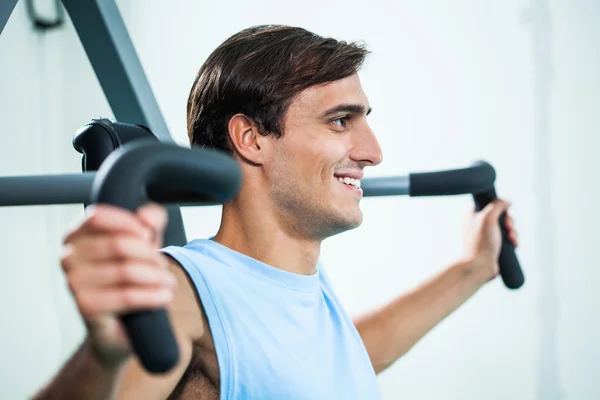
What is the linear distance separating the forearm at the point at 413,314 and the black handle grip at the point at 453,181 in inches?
8.1

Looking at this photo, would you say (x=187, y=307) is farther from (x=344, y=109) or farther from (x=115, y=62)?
(x=115, y=62)

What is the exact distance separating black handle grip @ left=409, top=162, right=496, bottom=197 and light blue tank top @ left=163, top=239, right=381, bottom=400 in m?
0.25

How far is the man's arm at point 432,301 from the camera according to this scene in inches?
49.3

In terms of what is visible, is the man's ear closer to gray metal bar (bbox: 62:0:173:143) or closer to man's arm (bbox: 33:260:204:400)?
gray metal bar (bbox: 62:0:173:143)

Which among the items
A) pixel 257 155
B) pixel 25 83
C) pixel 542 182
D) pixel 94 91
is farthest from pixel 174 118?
pixel 257 155

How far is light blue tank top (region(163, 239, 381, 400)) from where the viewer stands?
33.4 inches

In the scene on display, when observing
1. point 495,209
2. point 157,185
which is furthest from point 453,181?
point 157,185

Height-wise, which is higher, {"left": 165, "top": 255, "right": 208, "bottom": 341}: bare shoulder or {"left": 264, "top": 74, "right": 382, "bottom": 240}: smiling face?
{"left": 264, "top": 74, "right": 382, "bottom": 240}: smiling face

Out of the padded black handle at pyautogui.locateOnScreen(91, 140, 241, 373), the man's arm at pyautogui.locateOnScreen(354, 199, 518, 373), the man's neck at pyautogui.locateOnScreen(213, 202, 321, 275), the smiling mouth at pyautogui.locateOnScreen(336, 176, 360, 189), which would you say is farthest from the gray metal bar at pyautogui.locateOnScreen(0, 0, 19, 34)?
the man's arm at pyautogui.locateOnScreen(354, 199, 518, 373)

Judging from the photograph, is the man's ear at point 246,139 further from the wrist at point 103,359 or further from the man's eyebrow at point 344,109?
the wrist at point 103,359

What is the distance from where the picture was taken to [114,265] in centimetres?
42

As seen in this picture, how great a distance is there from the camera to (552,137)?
7.06 ft

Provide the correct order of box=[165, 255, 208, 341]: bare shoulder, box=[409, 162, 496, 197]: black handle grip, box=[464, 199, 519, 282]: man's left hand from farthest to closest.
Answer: box=[464, 199, 519, 282]: man's left hand → box=[409, 162, 496, 197]: black handle grip → box=[165, 255, 208, 341]: bare shoulder

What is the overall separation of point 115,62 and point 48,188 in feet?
1.38
